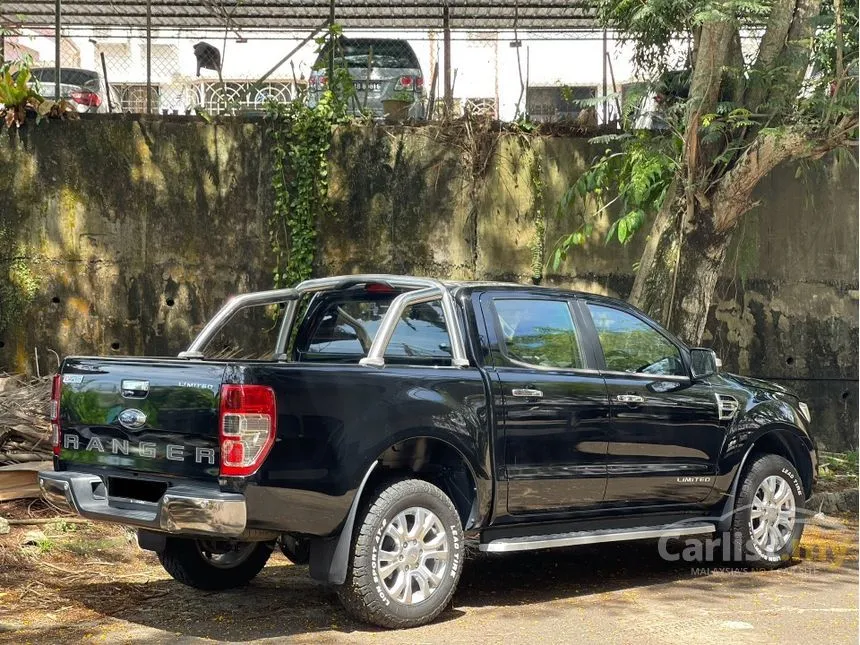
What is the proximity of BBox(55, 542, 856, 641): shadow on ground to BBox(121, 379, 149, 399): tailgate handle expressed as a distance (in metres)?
1.21

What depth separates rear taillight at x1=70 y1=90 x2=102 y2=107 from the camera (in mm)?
12461

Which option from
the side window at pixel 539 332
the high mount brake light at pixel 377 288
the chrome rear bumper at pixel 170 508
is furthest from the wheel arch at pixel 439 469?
the high mount brake light at pixel 377 288

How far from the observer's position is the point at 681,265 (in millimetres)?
10797

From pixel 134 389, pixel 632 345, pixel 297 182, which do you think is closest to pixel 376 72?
pixel 297 182

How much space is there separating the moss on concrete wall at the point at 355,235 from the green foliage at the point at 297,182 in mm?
148

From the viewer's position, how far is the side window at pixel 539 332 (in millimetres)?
6590

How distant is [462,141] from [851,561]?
623 centimetres

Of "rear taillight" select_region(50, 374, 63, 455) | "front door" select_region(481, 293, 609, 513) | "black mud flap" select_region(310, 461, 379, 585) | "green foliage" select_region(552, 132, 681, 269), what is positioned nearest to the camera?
"black mud flap" select_region(310, 461, 379, 585)

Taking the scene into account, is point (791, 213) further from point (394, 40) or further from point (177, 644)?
point (177, 644)

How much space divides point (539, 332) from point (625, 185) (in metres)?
4.84

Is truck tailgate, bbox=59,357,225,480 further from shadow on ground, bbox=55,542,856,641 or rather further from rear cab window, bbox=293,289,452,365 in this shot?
rear cab window, bbox=293,289,452,365

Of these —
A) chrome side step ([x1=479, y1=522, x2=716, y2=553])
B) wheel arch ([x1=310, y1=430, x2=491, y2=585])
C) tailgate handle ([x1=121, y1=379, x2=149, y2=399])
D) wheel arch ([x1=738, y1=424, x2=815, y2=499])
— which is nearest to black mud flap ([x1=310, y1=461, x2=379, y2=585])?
wheel arch ([x1=310, y1=430, x2=491, y2=585])

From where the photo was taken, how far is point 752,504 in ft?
24.4

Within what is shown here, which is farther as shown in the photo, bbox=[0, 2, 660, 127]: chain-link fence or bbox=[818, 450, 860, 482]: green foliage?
bbox=[0, 2, 660, 127]: chain-link fence
